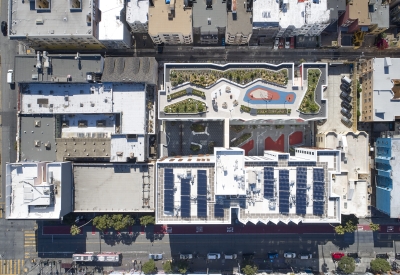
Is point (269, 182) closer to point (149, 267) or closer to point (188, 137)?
point (188, 137)

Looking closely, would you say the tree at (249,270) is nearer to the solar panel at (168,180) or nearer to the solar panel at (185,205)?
the solar panel at (185,205)

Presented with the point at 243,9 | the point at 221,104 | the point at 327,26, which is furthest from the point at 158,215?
the point at 327,26

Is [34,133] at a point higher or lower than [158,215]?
higher

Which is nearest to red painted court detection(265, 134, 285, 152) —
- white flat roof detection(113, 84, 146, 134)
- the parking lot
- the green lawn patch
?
the green lawn patch

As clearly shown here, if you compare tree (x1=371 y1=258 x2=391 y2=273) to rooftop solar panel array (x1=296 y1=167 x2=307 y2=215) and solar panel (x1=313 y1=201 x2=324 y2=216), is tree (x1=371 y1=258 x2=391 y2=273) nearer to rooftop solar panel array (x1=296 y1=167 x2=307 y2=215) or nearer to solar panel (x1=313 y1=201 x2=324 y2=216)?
solar panel (x1=313 y1=201 x2=324 y2=216)

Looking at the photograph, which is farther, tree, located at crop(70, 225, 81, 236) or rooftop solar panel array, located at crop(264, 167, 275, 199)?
tree, located at crop(70, 225, 81, 236)

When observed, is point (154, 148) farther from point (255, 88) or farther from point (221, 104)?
point (255, 88)
